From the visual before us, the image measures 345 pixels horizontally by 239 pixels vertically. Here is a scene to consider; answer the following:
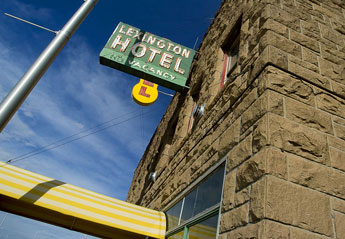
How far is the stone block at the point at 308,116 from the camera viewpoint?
222cm

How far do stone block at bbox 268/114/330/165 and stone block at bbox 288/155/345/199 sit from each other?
0.07 m

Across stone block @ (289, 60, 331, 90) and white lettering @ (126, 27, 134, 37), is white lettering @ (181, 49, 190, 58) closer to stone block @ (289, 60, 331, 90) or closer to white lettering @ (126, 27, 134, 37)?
white lettering @ (126, 27, 134, 37)

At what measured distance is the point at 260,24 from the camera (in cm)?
308

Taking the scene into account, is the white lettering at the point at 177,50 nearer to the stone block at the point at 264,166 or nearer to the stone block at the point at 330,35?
the stone block at the point at 330,35

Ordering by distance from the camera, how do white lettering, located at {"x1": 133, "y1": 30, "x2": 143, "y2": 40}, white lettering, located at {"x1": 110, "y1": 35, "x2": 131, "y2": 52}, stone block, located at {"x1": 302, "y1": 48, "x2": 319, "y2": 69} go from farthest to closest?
1. white lettering, located at {"x1": 133, "y1": 30, "x2": 143, "y2": 40}
2. white lettering, located at {"x1": 110, "y1": 35, "x2": 131, "y2": 52}
3. stone block, located at {"x1": 302, "y1": 48, "x2": 319, "y2": 69}

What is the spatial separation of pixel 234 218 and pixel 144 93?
6.06m

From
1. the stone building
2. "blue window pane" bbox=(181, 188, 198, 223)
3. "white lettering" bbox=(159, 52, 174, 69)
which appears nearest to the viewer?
the stone building

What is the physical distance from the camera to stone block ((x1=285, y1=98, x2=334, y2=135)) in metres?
2.22

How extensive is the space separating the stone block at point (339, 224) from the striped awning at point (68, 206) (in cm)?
300

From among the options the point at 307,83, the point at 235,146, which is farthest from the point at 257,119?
the point at 307,83

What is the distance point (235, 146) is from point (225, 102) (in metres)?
0.97

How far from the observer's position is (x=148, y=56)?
6.82 metres

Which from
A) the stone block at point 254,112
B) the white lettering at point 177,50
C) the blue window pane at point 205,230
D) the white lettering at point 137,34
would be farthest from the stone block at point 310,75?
the white lettering at point 137,34

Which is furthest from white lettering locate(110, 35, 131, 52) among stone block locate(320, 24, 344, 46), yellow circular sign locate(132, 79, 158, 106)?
stone block locate(320, 24, 344, 46)
